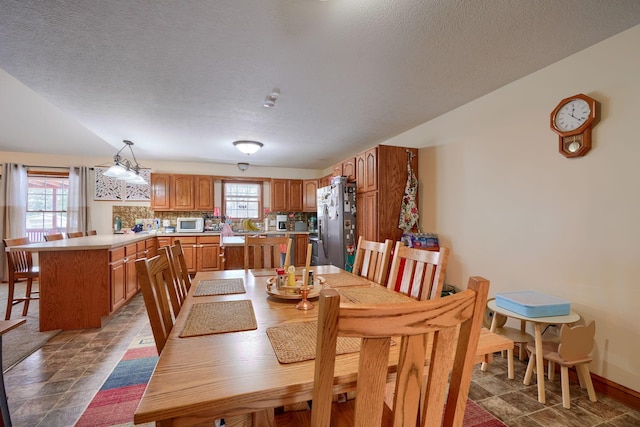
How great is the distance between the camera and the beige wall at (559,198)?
5.78 feet

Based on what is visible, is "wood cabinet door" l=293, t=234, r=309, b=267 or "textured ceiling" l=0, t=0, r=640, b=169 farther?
"wood cabinet door" l=293, t=234, r=309, b=267

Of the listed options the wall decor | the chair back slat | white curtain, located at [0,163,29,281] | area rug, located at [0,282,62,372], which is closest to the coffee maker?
the wall decor

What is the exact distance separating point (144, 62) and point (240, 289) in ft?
6.29

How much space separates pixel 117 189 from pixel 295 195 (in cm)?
359

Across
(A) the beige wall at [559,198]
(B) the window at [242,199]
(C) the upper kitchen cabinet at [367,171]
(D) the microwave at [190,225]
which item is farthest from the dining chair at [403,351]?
(B) the window at [242,199]

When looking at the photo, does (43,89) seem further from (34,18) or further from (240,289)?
(240,289)

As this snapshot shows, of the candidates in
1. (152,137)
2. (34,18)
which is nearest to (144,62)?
(34,18)

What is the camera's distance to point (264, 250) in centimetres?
240

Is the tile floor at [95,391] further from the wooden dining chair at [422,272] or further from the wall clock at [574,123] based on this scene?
the wall clock at [574,123]

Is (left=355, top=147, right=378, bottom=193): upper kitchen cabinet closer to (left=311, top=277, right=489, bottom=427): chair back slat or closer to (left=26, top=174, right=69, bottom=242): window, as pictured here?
(left=311, top=277, right=489, bottom=427): chair back slat

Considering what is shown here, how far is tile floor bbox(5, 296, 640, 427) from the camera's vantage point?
1.59 meters

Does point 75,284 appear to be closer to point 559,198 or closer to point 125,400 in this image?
point 125,400

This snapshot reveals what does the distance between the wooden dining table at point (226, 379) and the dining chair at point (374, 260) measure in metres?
1.00

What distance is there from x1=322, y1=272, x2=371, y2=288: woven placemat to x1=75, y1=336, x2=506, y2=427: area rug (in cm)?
98
